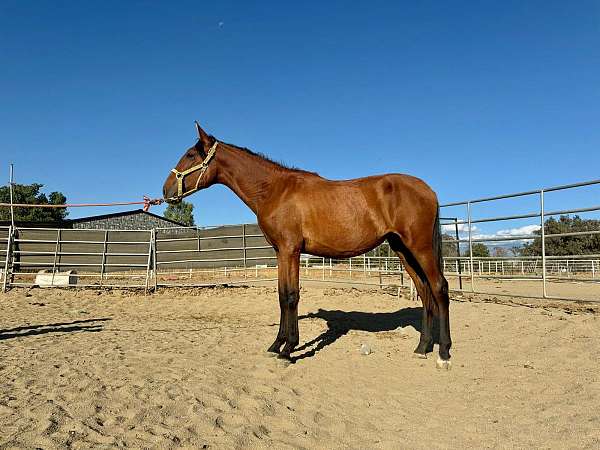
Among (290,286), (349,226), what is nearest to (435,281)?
(349,226)

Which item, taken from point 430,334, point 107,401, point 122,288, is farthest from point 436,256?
point 122,288

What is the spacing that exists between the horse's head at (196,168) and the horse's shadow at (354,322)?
2.33m

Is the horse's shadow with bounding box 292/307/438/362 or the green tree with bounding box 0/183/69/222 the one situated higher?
the green tree with bounding box 0/183/69/222

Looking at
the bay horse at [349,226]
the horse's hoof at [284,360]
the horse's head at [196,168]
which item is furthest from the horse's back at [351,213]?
the horse's hoof at [284,360]

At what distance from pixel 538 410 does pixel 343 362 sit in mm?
1884

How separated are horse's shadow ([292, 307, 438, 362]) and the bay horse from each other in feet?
1.80

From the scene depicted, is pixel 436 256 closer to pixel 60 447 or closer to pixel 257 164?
pixel 257 164

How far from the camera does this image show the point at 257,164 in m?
4.96

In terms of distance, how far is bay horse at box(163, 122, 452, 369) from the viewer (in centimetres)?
439

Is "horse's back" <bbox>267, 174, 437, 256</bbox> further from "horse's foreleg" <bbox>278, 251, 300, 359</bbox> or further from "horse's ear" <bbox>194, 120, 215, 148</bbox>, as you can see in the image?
"horse's ear" <bbox>194, 120, 215, 148</bbox>

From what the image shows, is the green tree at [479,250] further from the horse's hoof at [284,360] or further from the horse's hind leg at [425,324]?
the horse's hoof at [284,360]

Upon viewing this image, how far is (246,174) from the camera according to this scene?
4.92m

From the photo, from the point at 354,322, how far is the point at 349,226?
2.62 metres

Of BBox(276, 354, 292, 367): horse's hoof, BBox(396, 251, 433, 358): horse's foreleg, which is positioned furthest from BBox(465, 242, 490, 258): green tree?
BBox(276, 354, 292, 367): horse's hoof
